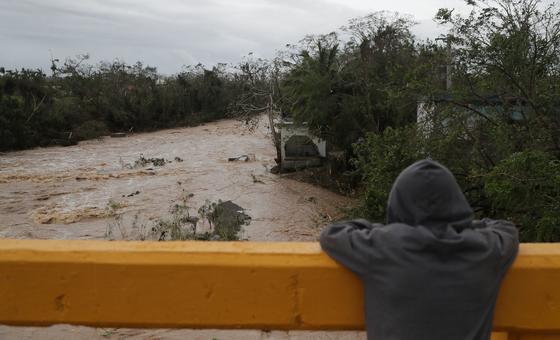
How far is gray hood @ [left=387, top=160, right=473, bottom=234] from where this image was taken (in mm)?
1528

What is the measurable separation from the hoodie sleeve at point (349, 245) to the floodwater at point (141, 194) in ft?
16.4

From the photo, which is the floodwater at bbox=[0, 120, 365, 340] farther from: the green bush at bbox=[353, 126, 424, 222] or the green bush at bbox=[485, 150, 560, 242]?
the green bush at bbox=[353, 126, 424, 222]

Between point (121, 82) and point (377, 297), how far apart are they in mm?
38968

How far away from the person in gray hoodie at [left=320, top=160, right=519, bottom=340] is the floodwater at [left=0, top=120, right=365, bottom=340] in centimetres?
504

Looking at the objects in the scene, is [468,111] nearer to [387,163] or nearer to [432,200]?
[387,163]

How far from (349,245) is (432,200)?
0.29 meters

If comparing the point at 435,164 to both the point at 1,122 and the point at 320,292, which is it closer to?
the point at 320,292

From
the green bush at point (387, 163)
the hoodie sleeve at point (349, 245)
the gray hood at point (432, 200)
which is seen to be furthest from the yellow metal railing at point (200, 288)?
the green bush at point (387, 163)

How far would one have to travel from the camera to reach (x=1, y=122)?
→ 79.0ft

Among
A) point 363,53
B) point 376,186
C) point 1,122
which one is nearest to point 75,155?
point 1,122

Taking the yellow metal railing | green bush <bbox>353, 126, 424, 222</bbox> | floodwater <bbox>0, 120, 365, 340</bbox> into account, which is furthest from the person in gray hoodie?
green bush <bbox>353, 126, 424, 222</bbox>

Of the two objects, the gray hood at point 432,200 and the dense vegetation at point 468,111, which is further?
the dense vegetation at point 468,111

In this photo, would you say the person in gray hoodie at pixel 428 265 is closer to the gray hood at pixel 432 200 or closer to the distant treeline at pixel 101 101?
the gray hood at pixel 432 200

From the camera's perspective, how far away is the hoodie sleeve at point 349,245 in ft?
5.13
